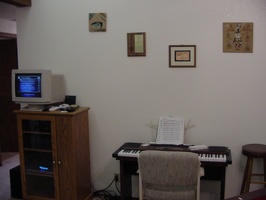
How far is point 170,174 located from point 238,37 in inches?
63.3

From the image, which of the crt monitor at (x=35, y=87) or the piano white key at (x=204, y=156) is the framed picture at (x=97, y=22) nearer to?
the crt monitor at (x=35, y=87)

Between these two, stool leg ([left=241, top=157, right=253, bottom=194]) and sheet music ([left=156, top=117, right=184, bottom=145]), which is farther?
sheet music ([left=156, top=117, right=184, bottom=145])

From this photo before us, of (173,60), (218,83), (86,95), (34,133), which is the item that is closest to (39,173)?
(34,133)

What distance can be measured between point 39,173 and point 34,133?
17.6 inches

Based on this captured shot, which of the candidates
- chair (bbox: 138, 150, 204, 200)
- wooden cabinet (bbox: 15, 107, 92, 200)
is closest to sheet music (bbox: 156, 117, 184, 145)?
chair (bbox: 138, 150, 204, 200)

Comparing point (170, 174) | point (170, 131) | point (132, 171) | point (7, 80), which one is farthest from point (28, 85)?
point (7, 80)

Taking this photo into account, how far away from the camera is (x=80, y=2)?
3160 millimetres

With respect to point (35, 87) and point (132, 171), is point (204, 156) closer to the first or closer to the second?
point (132, 171)

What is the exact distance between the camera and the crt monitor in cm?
286

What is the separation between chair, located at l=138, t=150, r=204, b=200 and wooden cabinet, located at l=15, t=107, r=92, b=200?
3.13 ft

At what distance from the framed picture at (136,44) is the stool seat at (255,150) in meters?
1.44

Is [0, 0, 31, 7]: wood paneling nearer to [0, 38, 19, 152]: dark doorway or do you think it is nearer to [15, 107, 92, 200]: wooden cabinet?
[15, 107, 92, 200]: wooden cabinet

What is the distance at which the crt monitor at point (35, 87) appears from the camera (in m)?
2.86

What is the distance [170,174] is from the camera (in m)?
2.09
